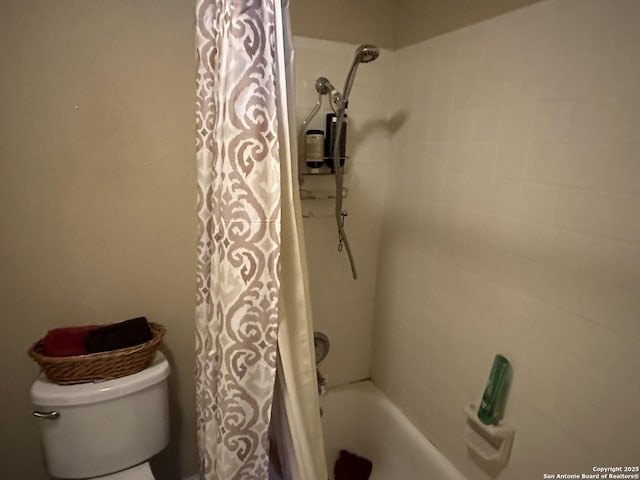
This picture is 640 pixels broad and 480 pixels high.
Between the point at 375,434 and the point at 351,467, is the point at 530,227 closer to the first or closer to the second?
the point at 375,434

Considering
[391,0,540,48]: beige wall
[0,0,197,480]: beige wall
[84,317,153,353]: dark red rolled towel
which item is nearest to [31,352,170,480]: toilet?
[84,317,153,353]: dark red rolled towel

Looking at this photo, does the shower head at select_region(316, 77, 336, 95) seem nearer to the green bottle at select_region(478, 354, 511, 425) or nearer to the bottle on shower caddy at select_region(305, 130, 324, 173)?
the bottle on shower caddy at select_region(305, 130, 324, 173)

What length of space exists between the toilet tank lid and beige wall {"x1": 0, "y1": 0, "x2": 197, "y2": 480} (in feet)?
0.77

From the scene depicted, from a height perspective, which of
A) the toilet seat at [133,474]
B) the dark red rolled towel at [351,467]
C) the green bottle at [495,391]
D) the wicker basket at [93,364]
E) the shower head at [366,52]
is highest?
the shower head at [366,52]

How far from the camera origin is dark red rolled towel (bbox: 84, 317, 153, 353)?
1.19 meters

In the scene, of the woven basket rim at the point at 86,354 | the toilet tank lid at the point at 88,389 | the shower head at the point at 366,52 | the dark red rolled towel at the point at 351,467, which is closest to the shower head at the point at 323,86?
the shower head at the point at 366,52

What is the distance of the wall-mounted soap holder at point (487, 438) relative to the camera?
1194mm

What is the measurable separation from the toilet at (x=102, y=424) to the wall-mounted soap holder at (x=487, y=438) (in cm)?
108

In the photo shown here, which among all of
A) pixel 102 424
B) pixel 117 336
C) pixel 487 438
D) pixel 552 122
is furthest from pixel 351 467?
pixel 552 122

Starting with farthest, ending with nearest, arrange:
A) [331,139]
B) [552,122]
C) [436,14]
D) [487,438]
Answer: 1. [331,139]
2. [436,14]
3. [487,438]
4. [552,122]

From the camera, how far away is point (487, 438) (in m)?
1.25

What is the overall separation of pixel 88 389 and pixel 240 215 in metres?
0.84

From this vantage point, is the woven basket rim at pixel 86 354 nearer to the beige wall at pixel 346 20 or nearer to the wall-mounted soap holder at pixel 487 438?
the wall-mounted soap holder at pixel 487 438

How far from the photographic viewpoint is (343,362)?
1876 mm
